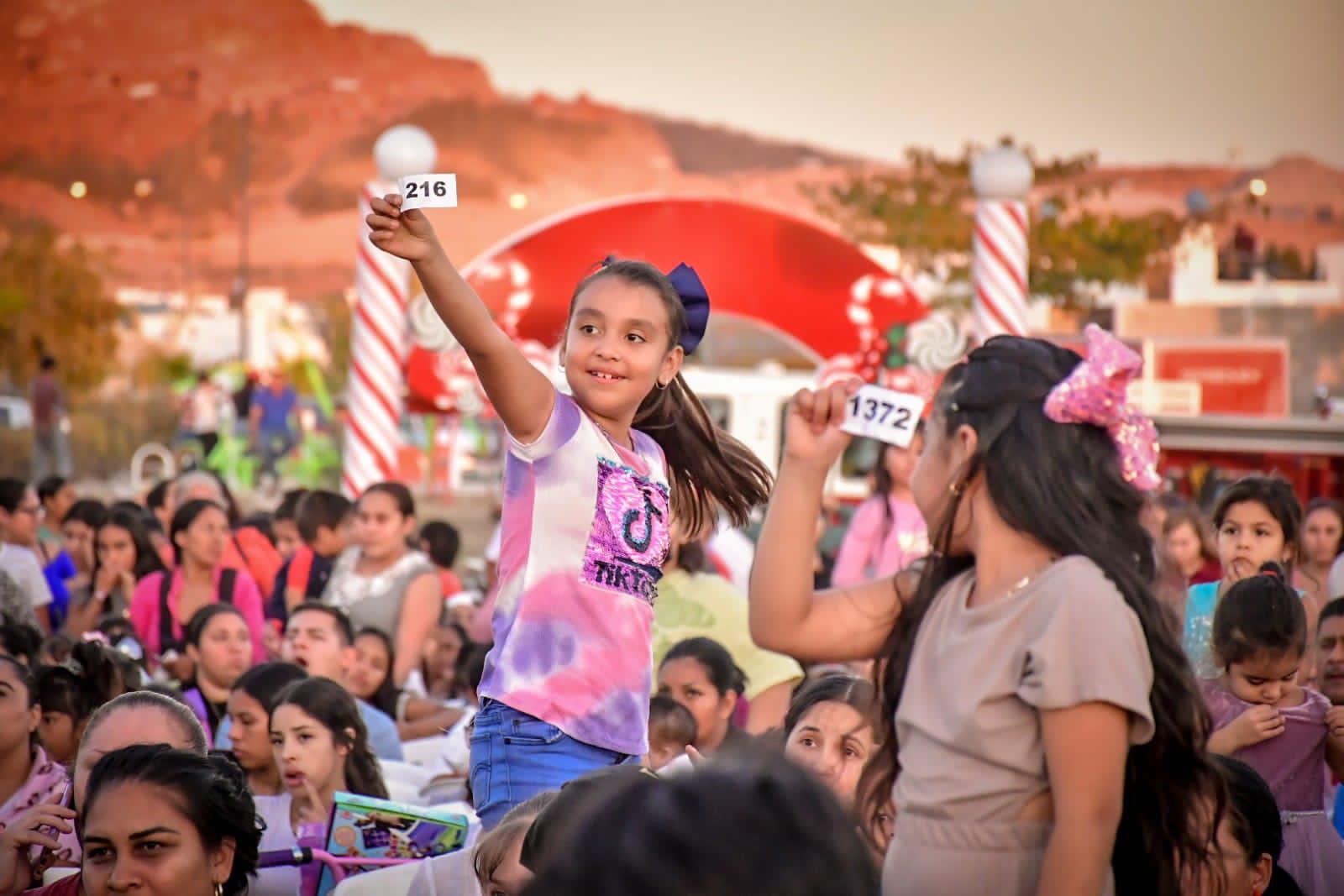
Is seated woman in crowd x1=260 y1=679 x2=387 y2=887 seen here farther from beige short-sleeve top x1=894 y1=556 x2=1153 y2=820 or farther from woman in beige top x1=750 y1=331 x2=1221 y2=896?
beige short-sleeve top x1=894 y1=556 x2=1153 y2=820

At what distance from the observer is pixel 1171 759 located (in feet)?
8.37

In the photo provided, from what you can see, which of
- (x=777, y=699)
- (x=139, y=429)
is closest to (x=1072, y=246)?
(x=139, y=429)

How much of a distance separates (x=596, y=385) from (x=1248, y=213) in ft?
132

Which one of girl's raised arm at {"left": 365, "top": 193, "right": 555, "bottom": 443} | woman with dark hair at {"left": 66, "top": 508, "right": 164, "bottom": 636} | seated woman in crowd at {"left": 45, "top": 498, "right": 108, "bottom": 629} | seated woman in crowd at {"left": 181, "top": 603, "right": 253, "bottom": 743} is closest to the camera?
girl's raised arm at {"left": 365, "top": 193, "right": 555, "bottom": 443}

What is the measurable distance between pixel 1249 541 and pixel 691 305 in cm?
290

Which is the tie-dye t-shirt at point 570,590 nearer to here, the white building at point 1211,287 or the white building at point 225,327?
the white building at point 1211,287

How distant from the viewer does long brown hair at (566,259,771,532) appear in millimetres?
3719

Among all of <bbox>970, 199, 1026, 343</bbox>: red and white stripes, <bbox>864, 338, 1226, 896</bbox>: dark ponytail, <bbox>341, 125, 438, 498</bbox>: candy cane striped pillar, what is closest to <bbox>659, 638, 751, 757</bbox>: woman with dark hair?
<bbox>864, 338, 1226, 896</bbox>: dark ponytail

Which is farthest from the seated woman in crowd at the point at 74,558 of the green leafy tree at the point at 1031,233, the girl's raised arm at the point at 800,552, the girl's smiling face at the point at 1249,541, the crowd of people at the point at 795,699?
Answer: the green leafy tree at the point at 1031,233

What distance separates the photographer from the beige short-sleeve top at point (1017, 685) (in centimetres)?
242

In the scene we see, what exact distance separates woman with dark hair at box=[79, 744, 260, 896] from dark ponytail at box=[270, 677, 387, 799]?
5.08 feet

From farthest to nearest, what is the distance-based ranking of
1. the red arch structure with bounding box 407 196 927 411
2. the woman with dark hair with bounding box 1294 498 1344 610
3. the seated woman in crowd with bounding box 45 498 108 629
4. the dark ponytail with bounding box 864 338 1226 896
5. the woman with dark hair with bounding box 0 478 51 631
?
the red arch structure with bounding box 407 196 927 411
the seated woman in crowd with bounding box 45 498 108 629
the woman with dark hair with bounding box 0 478 51 631
the woman with dark hair with bounding box 1294 498 1344 610
the dark ponytail with bounding box 864 338 1226 896

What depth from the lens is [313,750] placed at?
5.11 m

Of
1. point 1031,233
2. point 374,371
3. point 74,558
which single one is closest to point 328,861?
point 374,371
